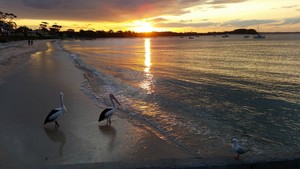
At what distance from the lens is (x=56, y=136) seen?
325 inches

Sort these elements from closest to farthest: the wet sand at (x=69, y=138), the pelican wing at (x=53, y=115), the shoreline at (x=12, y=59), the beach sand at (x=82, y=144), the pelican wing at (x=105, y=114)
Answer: the beach sand at (x=82, y=144) < the wet sand at (x=69, y=138) < the pelican wing at (x=53, y=115) < the pelican wing at (x=105, y=114) < the shoreline at (x=12, y=59)

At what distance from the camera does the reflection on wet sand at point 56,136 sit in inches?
302

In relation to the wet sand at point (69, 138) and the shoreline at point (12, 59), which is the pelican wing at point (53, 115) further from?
the shoreline at point (12, 59)

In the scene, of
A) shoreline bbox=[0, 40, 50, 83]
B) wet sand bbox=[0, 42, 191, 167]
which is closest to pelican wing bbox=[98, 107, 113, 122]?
wet sand bbox=[0, 42, 191, 167]

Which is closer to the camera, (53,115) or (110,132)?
(110,132)

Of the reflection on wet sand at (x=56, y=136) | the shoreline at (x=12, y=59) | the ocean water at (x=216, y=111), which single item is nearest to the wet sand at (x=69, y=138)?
the reflection on wet sand at (x=56, y=136)

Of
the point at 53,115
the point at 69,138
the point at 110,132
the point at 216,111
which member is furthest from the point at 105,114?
the point at 216,111

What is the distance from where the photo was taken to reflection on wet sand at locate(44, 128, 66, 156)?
768 centimetres

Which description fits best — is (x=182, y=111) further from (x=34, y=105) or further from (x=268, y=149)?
(x=34, y=105)

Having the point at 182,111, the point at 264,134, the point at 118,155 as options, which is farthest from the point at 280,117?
the point at 118,155

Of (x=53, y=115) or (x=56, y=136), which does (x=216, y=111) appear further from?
(x=56, y=136)

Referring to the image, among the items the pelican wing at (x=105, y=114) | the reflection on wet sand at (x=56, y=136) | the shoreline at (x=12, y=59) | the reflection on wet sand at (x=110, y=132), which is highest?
the shoreline at (x=12, y=59)

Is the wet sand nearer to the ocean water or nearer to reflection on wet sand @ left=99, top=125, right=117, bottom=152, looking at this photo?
reflection on wet sand @ left=99, top=125, right=117, bottom=152

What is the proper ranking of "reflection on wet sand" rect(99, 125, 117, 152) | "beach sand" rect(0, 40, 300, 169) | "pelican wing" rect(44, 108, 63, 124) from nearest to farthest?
"beach sand" rect(0, 40, 300, 169) < "reflection on wet sand" rect(99, 125, 117, 152) < "pelican wing" rect(44, 108, 63, 124)
